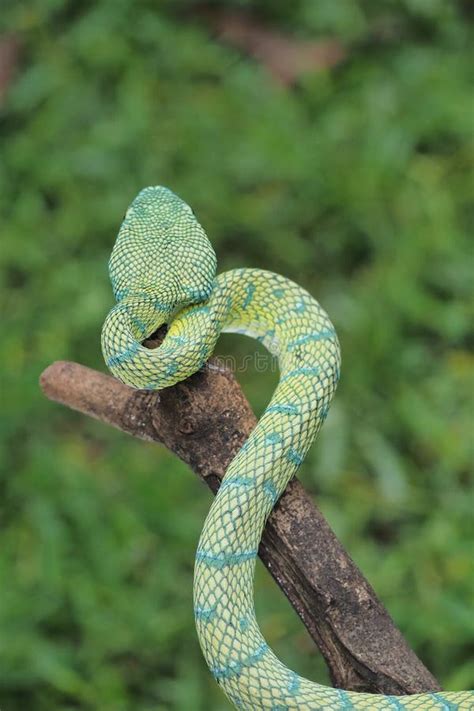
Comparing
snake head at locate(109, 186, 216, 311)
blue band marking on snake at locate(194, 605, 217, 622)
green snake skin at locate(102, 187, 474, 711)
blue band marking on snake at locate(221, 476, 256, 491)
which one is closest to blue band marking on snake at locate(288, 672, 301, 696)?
Result: green snake skin at locate(102, 187, 474, 711)

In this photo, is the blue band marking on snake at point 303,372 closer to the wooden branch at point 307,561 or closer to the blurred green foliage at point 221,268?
the wooden branch at point 307,561

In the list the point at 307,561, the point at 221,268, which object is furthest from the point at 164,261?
the point at 221,268

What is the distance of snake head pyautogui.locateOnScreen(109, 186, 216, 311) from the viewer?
1.27 metres

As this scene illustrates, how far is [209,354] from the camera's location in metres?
1.24

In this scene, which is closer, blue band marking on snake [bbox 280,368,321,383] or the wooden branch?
the wooden branch

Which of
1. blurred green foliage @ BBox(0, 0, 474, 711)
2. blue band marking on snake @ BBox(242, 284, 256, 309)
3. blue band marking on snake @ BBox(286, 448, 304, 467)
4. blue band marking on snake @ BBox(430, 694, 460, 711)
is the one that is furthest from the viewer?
blurred green foliage @ BBox(0, 0, 474, 711)

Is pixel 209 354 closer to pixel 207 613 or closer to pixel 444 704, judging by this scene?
pixel 207 613

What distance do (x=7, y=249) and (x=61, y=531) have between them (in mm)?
923

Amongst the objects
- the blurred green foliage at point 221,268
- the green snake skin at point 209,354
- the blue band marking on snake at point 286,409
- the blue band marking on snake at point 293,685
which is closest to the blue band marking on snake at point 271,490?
the green snake skin at point 209,354

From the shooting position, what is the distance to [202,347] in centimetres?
122

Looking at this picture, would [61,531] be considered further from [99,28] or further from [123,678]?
[99,28]

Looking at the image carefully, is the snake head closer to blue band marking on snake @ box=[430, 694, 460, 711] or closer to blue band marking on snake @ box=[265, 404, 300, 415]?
blue band marking on snake @ box=[265, 404, 300, 415]

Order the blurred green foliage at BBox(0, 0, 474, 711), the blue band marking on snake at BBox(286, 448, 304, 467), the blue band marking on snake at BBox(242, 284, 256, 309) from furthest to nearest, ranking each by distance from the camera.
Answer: the blurred green foliage at BBox(0, 0, 474, 711)
the blue band marking on snake at BBox(242, 284, 256, 309)
the blue band marking on snake at BBox(286, 448, 304, 467)

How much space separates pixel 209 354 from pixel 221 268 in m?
1.51
